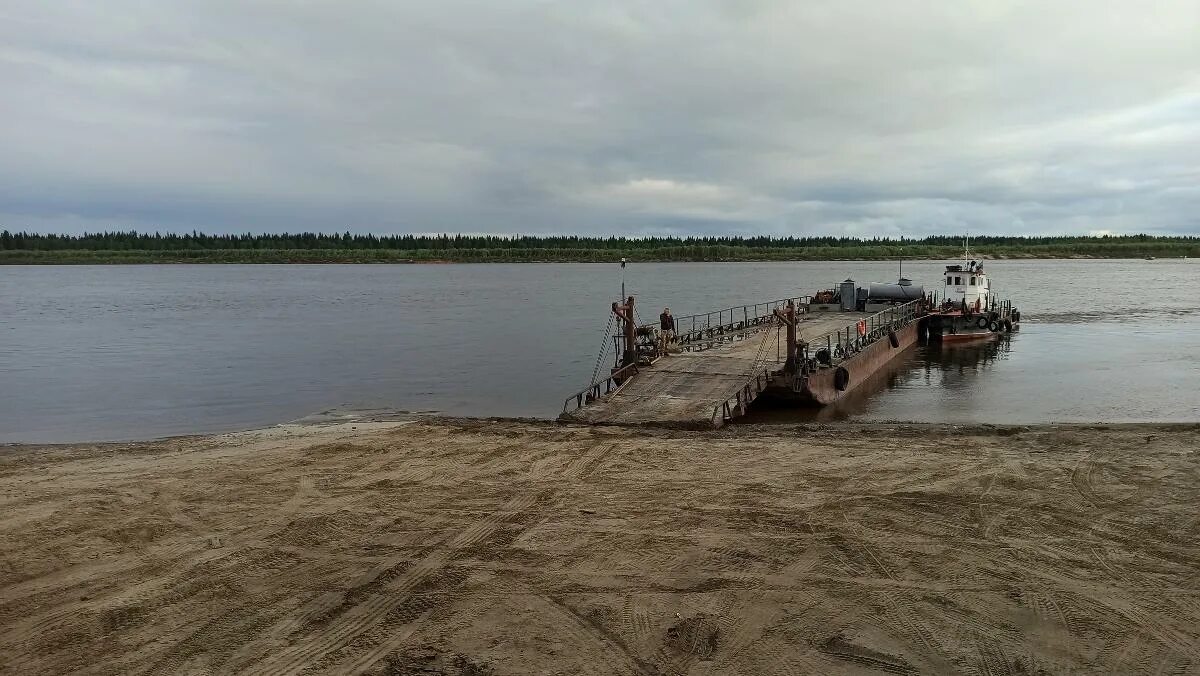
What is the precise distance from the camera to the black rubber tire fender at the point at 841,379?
21.2 metres

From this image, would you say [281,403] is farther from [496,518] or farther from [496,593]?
[496,593]

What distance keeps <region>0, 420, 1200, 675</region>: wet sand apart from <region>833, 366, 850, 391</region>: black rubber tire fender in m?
7.21

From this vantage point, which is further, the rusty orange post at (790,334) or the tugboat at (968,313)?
the tugboat at (968,313)

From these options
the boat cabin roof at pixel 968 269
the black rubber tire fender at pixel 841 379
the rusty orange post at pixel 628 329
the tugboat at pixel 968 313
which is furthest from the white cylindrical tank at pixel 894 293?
the rusty orange post at pixel 628 329

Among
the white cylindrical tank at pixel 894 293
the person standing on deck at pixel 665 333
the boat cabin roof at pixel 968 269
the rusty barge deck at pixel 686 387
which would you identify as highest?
the boat cabin roof at pixel 968 269

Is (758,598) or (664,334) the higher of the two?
(664,334)

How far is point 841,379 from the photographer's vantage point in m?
21.6

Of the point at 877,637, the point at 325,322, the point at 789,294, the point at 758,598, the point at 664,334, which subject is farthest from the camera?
the point at 789,294

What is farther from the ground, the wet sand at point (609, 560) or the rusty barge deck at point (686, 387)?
the rusty barge deck at point (686, 387)

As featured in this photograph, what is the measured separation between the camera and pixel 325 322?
162 feet

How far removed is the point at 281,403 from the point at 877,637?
19796 millimetres

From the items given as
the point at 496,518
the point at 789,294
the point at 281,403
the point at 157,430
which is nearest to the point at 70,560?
the point at 496,518

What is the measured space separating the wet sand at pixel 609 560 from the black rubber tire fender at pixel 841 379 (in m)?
7.21

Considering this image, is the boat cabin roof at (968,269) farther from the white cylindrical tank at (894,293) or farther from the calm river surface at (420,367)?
the calm river surface at (420,367)
